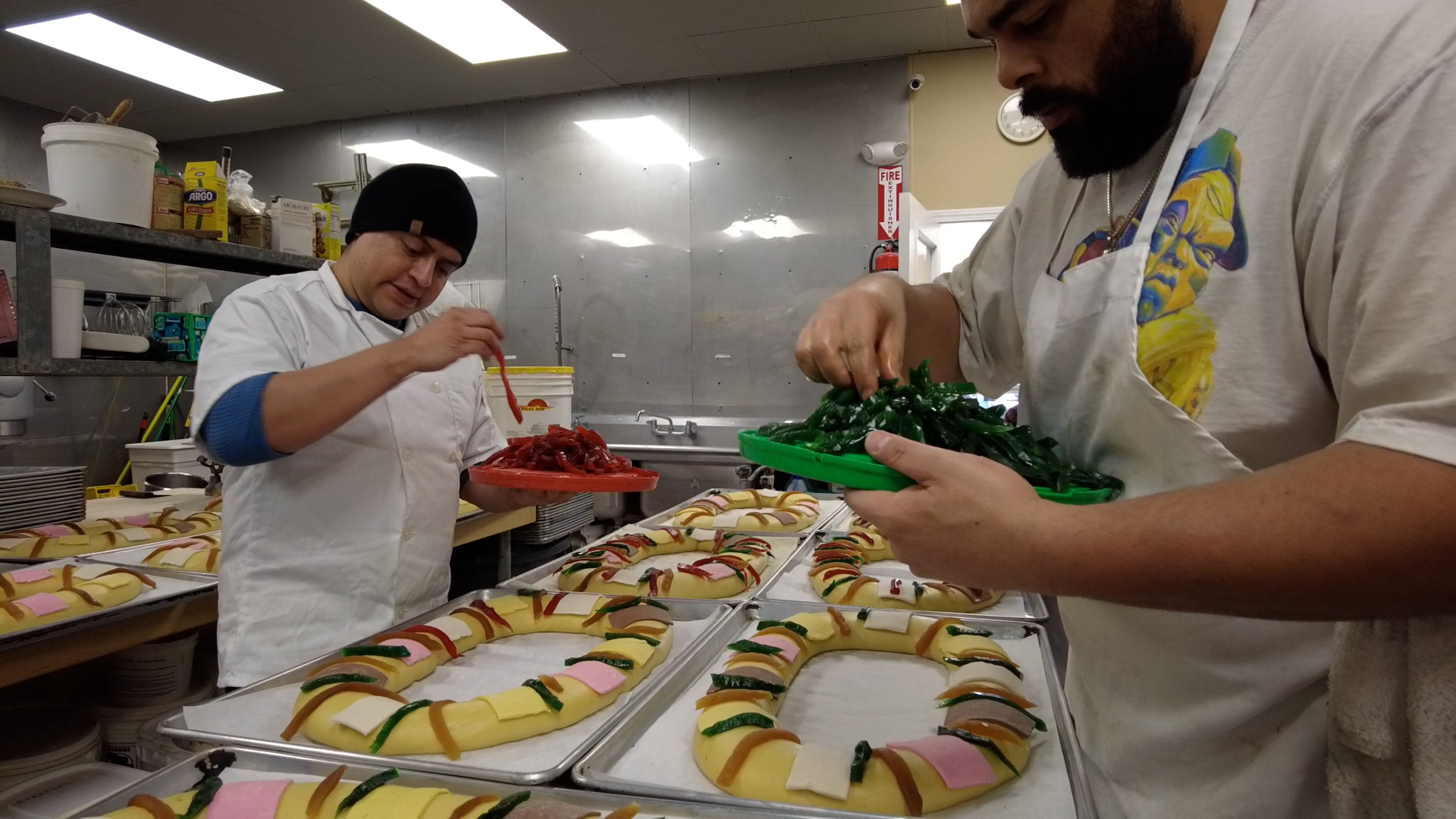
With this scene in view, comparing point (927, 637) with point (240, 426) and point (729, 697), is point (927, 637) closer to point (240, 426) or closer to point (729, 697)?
point (729, 697)

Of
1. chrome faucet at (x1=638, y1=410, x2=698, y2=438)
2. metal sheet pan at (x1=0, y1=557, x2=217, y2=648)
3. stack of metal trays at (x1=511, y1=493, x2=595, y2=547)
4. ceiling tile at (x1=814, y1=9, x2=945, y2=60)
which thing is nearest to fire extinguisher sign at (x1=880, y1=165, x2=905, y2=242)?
ceiling tile at (x1=814, y1=9, x2=945, y2=60)

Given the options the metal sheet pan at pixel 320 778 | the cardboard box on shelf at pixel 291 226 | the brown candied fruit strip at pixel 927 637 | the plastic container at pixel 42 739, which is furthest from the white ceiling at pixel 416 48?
the metal sheet pan at pixel 320 778

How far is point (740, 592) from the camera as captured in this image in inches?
90.0

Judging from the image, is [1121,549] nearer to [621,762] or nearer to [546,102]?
[621,762]

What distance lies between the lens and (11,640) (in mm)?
1943

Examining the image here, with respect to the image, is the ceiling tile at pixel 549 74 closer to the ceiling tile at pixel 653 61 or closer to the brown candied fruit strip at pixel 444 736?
the ceiling tile at pixel 653 61

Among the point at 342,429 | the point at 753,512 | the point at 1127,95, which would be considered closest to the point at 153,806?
the point at 342,429

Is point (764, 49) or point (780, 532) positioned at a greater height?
point (764, 49)

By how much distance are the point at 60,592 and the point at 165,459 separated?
230 centimetres

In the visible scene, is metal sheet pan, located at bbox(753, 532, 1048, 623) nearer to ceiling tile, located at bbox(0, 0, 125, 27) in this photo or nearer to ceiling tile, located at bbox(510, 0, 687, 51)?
ceiling tile, located at bbox(510, 0, 687, 51)

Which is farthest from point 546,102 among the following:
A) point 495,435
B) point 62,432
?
point 495,435

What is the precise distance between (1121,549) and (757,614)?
1.34 m

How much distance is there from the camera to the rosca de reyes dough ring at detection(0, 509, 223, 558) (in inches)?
109

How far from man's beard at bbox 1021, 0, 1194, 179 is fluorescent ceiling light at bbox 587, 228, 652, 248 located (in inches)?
200
